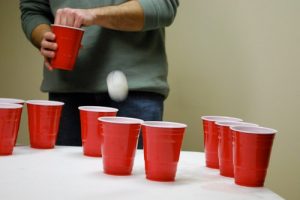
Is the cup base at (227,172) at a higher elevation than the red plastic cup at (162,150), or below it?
below

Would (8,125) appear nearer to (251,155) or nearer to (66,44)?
(66,44)

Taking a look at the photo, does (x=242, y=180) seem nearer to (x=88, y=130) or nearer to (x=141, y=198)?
(x=141, y=198)

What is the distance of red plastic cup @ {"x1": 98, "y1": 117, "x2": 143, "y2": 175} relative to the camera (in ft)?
2.85

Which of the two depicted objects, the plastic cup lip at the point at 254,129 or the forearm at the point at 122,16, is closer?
the plastic cup lip at the point at 254,129

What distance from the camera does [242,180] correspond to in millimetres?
853

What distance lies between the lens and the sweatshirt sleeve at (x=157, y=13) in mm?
1242

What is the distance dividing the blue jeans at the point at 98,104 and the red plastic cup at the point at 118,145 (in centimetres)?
44

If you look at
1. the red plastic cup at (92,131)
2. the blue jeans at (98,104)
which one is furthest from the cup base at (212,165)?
the blue jeans at (98,104)

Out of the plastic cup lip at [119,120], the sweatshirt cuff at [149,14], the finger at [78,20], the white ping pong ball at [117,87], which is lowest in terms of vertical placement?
the plastic cup lip at [119,120]

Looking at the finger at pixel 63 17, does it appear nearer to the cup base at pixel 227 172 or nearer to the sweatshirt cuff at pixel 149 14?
the sweatshirt cuff at pixel 149 14

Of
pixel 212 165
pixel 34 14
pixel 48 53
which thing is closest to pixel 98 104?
pixel 48 53

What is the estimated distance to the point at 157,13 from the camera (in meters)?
1.26

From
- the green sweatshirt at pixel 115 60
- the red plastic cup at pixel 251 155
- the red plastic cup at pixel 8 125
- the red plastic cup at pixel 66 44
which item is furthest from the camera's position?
the green sweatshirt at pixel 115 60

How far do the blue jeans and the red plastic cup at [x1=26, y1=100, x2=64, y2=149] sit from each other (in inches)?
11.4
